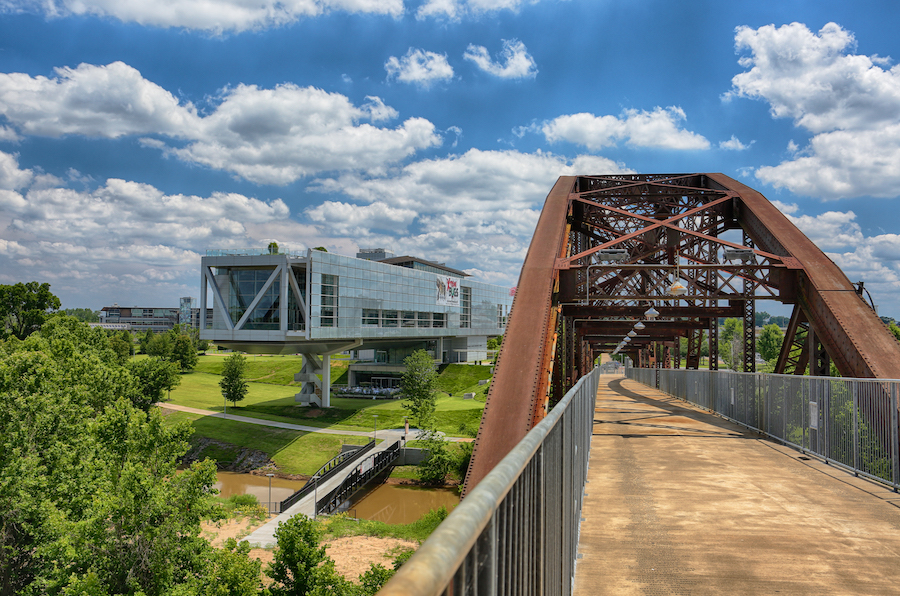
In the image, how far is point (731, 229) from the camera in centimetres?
2289

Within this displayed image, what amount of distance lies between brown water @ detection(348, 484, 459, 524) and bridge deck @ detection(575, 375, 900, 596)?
3042 cm

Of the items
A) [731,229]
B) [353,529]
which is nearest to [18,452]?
[353,529]

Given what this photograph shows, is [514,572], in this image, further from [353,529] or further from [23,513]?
[353,529]

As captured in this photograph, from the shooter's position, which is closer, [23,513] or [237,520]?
[23,513]

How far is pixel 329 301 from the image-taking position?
2287 inches

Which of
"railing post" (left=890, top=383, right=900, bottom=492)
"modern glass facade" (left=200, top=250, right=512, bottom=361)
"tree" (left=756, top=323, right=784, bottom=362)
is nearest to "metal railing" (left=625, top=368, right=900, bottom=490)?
"railing post" (left=890, top=383, right=900, bottom=492)

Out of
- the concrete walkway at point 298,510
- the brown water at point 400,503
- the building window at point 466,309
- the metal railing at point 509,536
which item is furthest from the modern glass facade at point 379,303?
the metal railing at point 509,536

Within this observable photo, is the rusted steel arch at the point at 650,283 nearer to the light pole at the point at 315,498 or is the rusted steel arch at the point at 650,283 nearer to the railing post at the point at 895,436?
the railing post at the point at 895,436

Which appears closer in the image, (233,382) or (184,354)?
(233,382)

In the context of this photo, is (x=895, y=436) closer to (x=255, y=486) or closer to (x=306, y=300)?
(x=255, y=486)

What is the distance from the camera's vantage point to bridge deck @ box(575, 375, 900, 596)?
5.03 meters

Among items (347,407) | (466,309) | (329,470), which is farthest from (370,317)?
(466,309)

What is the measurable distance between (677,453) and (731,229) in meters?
14.6

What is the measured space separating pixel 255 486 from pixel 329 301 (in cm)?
2027
